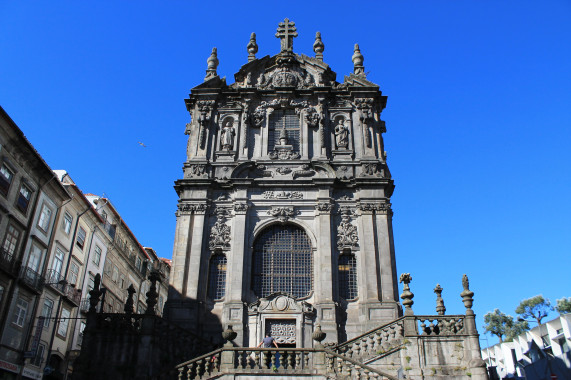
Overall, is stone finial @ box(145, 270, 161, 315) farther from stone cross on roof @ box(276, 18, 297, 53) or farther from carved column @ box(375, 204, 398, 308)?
stone cross on roof @ box(276, 18, 297, 53)

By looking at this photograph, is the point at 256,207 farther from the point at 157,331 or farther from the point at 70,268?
the point at 70,268

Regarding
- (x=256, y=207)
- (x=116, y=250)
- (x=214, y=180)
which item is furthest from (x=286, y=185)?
(x=116, y=250)

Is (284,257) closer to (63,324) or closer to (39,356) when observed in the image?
(39,356)

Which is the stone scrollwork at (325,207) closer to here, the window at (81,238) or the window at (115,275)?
the window at (81,238)

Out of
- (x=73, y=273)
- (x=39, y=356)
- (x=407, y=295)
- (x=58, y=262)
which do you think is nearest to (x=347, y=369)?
(x=407, y=295)

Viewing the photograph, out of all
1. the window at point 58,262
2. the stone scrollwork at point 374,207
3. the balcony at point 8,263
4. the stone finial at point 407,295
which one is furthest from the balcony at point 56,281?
the stone finial at point 407,295

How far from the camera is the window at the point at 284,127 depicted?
78.6 ft

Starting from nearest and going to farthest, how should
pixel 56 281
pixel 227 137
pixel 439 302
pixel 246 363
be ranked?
pixel 246 363 < pixel 439 302 < pixel 227 137 < pixel 56 281

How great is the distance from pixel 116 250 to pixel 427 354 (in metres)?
25.3

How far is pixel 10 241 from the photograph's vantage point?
22.5 m

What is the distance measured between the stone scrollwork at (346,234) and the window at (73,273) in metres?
16.2

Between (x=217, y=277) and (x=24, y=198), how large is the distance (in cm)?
1067

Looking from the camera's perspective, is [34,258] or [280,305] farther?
[34,258]

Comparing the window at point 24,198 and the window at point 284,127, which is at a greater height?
the window at point 284,127
